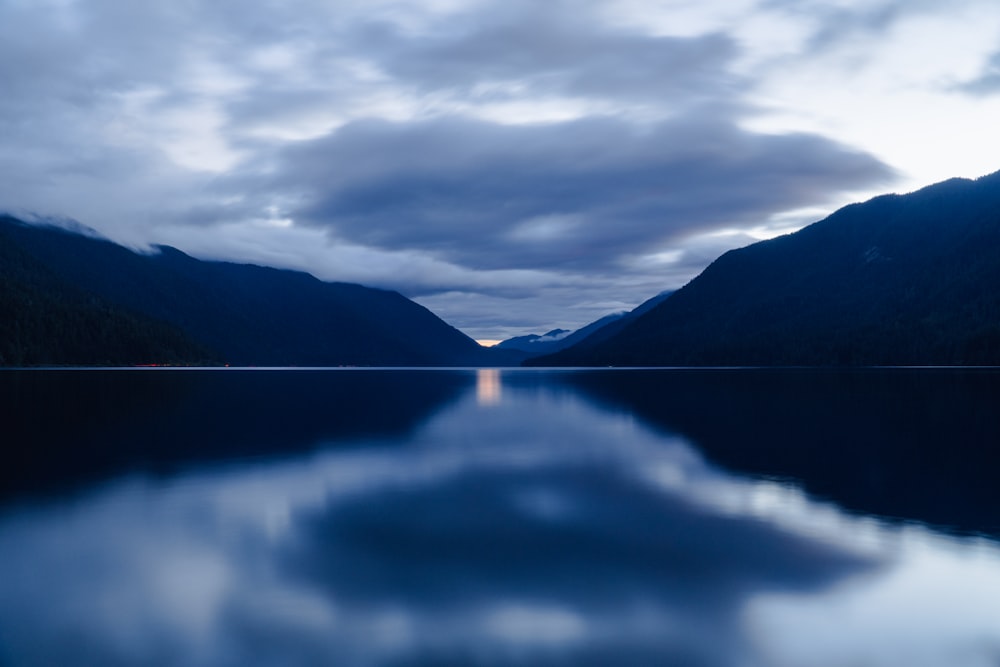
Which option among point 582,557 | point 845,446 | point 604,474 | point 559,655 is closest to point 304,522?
point 582,557

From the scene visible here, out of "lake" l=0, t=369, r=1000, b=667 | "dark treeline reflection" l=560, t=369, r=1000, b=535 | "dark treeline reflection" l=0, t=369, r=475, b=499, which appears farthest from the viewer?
"dark treeline reflection" l=0, t=369, r=475, b=499

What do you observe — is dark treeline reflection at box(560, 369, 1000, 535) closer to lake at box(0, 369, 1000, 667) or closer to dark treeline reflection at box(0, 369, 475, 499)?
lake at box(0, 369, 1000, 667)

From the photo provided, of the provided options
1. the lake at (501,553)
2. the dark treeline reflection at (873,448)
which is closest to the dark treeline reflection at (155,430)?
the lake at (501,553)

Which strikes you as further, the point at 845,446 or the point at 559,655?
the point at 845,446

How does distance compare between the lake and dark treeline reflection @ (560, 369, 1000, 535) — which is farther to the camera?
dark treeline reflection @ (560, 369, 1000, 535)

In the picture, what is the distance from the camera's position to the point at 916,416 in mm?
61094

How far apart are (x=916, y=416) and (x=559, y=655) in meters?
59.1

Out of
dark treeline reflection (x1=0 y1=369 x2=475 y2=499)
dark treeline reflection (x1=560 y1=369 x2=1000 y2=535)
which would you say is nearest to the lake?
dark treeline reflection (x1=560 y1=369 x2=1000 y2=535)

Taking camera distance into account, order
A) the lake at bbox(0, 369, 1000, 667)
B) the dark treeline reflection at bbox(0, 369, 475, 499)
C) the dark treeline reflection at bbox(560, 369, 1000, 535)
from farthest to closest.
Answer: the dark treeline reflection at bbox(0, 369, 475, 499) → the dark treeline reflection at bbox(560, 369, 1000, 535) → the lake at bbox(0, 369, 1000, 667)

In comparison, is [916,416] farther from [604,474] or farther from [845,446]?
[604,474]

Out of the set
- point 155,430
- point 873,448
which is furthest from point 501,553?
point 155,430

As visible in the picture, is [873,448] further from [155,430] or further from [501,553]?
[155,430]

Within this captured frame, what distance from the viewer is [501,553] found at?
19766 mm

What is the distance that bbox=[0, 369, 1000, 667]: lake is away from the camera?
1342cm
